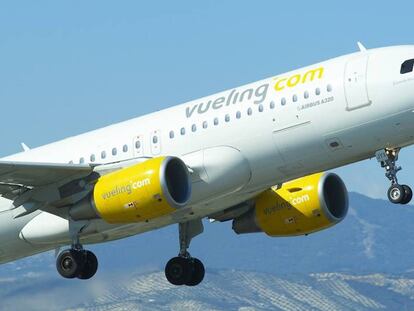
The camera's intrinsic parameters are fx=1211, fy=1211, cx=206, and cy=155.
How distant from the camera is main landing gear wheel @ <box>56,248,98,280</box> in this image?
139 ft

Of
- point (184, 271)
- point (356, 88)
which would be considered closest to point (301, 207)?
point (184, 271)

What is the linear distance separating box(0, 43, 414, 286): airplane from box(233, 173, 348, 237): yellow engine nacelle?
0.52 meters

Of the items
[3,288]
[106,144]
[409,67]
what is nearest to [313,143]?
[409,67]

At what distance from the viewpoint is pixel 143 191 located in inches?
1534

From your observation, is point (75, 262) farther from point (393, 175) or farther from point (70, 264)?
point (393, 175)

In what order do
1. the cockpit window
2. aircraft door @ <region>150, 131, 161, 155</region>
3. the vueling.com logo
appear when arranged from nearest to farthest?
the cockpit window < the vueling.com logo < aircraft door @ <region>150, 131, 161, 155</region>

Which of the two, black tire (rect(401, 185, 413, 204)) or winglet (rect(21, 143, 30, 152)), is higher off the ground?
winglet (rect(21, 143, 30, 152))

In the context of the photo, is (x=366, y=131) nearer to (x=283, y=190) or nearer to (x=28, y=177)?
(x=283, y=190)

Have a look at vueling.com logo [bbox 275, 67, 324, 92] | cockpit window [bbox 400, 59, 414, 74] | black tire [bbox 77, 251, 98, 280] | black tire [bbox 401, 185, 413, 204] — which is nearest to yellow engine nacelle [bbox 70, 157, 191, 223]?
black tire [bbox 77, 251, 98, 280]

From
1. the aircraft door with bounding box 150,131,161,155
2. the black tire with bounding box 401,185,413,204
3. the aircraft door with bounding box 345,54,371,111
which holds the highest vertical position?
the aircraft door with bounding box 345,54,371,111

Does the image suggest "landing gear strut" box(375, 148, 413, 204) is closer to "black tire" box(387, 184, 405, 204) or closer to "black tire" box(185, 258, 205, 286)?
"black tire" box(387, 184, 405, 204)

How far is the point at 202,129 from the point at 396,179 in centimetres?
673

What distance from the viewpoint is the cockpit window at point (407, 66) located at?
3881 cm

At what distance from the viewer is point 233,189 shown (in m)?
40.2
